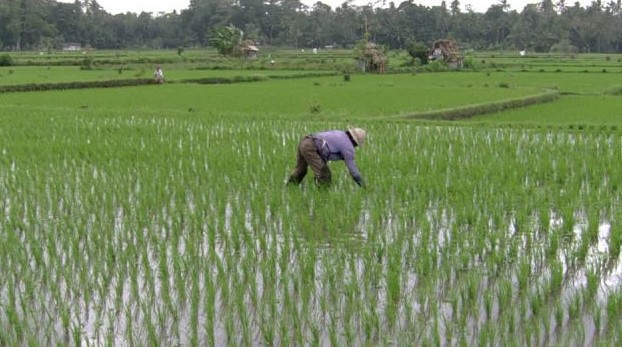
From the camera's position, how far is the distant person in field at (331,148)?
5750mm

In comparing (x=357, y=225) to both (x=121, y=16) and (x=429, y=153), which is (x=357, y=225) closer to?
(x=429, y=153)

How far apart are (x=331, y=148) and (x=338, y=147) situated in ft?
0.19

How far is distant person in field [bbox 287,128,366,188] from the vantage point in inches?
226

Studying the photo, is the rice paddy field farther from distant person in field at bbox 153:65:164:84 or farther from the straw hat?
distant person in field at bbox 153:65:164:84

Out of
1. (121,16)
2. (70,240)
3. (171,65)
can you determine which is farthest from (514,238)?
(121,16)

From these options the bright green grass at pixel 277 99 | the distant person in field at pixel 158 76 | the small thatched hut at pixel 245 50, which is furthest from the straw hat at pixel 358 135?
the small thatched hut at pixel 245 50

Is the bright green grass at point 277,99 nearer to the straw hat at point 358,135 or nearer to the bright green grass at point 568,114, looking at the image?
the bright green grass at point 568,114

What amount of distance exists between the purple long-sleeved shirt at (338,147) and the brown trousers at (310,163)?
7cm

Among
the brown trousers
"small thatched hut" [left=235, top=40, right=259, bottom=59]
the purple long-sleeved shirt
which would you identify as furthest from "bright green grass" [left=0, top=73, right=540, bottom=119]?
"small thatched hut" [left=235, top=40, right=259, bottom=59]

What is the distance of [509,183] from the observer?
634cm

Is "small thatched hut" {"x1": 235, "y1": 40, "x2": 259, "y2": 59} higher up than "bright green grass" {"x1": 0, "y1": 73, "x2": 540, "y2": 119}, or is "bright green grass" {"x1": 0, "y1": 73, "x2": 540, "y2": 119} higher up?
"small thatched hut" {"x1": 235, "y1": 40, "x2": 259, "y2": 59}

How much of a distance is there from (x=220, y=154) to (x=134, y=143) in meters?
1.36

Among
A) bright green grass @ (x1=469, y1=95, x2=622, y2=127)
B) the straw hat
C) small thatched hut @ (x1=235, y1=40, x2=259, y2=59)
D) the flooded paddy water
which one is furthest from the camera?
small thatched hut @ (x1=235, y1=40, x2=259, y2=59)

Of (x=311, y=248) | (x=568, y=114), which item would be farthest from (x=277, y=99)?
(x=311, y=248)
